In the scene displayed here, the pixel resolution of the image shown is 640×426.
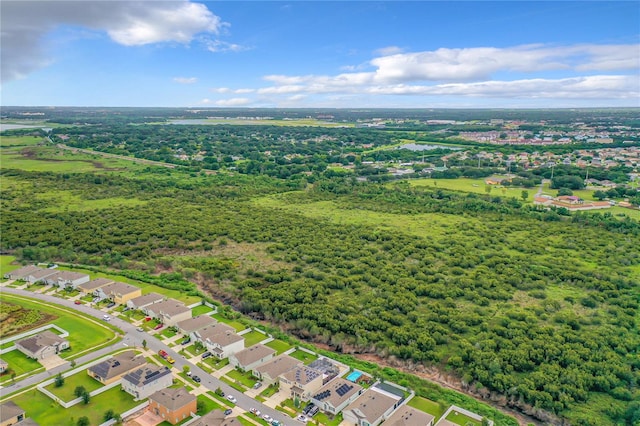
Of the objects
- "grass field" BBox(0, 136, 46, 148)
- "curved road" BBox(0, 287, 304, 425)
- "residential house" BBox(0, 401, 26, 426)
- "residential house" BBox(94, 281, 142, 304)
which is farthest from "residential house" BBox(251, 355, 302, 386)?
"grass field" BBox(0, 136, 46, 148)

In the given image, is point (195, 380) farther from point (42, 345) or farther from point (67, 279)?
point (67, 279)

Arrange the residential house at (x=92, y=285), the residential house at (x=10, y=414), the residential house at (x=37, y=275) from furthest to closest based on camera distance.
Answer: the residential house at (x=37, y=275) → the residential house at (x=92, y=285) → the residential house at (x=10, y=414)

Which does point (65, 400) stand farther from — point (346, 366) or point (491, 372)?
point (491, 372)

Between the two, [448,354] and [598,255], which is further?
[598,255]

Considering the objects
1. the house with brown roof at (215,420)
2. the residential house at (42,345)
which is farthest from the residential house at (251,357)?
the residential house at (42,345)

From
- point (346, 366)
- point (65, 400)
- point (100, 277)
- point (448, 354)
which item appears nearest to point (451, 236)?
point (448, 354)

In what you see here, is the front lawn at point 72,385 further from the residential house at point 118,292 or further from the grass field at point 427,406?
the grass field at point 427,406
